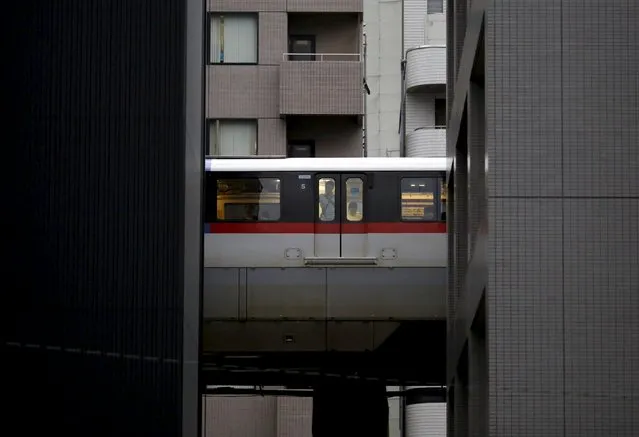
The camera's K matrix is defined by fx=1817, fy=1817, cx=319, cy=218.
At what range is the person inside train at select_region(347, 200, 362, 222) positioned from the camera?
30016mm

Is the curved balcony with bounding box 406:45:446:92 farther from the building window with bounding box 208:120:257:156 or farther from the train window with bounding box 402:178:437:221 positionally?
the train window with bounding box 402:178:437:221

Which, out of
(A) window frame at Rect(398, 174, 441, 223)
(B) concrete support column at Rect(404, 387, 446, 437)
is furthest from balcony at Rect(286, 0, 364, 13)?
(A) window frame at Rect(398, 174, 441, 223)

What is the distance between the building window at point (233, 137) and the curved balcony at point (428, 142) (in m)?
5.46

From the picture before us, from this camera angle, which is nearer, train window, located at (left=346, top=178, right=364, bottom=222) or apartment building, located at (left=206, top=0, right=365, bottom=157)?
train window, located at (left=346, top=178, right=364, bottom=222)

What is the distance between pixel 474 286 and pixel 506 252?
2.87 metres

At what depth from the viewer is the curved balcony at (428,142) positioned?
47.4 metres

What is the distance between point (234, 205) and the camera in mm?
30156

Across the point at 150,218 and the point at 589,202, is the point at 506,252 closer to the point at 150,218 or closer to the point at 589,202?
the point at 589,202

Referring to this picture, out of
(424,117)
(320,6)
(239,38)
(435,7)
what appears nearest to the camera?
(320,6)

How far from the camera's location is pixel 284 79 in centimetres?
4288

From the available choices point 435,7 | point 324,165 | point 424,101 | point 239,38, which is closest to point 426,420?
point 424,101

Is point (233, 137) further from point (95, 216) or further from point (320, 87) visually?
point (95, 216)

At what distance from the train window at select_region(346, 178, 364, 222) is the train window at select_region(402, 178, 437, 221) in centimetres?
70

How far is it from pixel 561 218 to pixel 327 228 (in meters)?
13.5
